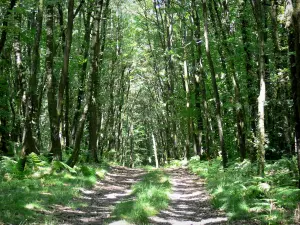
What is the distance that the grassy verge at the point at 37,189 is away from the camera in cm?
732

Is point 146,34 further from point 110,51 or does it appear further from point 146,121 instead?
point 146,121

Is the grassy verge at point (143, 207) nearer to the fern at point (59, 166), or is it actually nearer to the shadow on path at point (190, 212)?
the shadow on path at point (190, 212)

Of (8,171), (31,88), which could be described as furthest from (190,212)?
(31,88)

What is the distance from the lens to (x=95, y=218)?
7.99 metres

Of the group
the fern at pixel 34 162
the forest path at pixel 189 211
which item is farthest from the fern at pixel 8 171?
the forest path at pixel 189 211

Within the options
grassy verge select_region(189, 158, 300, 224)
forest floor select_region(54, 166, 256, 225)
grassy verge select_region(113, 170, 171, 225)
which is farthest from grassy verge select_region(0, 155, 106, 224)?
grassy verge select_region(189, 158, 300, 224)

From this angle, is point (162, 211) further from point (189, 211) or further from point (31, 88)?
point (31, 88)

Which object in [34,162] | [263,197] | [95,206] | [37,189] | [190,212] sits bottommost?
[190,212]

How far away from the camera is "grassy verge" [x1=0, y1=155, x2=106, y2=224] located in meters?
7.32

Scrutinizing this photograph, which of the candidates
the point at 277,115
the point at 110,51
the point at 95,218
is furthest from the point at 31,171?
the point at 110,51

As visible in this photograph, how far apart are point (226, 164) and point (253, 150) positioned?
1.50 m

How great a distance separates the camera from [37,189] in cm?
989

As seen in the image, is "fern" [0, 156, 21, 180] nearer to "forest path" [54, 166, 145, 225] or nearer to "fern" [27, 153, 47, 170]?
"fern" [27, 153, 47, 170]

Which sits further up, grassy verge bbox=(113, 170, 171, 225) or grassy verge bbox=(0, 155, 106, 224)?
grassy verge bbox=(0, 155, 106, 224)
